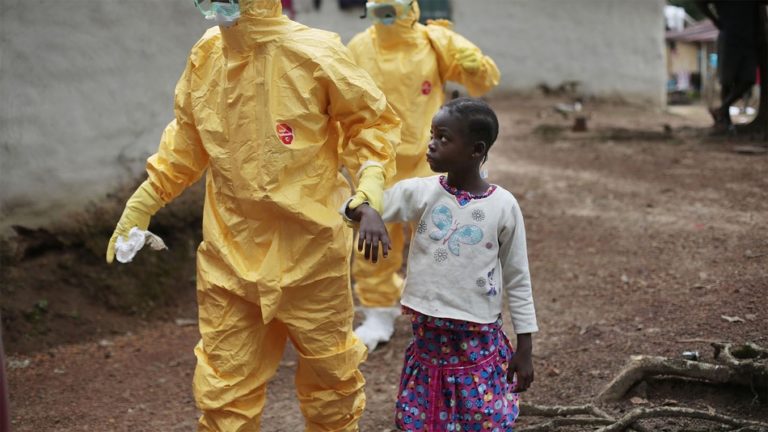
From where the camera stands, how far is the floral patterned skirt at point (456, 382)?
2846mm

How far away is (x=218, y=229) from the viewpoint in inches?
126

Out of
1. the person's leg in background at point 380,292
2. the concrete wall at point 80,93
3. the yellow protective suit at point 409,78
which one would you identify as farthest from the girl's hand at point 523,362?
the concrete wall at point 80,93

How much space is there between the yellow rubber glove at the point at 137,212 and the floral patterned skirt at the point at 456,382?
101 cm

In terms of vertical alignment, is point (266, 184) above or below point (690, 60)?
above

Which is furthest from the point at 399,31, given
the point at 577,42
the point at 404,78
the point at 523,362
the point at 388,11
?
the point at 577,42

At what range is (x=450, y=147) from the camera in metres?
2.82

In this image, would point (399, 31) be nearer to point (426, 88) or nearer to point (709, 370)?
point (426, 88)

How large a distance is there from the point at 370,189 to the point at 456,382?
65 cm

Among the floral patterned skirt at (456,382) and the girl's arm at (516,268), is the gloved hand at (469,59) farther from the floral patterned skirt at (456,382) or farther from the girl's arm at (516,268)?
the floral patterned skirt at (456,382)

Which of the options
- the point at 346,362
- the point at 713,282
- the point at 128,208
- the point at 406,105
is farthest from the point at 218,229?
the point at 713,282

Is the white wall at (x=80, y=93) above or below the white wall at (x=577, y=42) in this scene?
above

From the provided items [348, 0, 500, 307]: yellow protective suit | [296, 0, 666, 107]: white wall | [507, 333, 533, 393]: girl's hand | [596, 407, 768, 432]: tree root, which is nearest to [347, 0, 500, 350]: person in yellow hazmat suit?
[348, 0, 500, 307]: yellow protective suit

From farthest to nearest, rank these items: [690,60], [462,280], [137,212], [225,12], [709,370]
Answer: [690,60]
[709,370]
[137,212]
[225,12]
[462,280]

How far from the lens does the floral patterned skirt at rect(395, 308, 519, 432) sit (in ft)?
9.34
